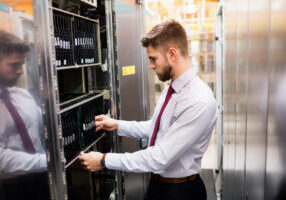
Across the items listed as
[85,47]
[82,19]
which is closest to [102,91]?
[85,47]

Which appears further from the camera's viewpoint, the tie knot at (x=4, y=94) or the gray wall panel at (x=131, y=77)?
the gray wall panel at (x=131, y=77)

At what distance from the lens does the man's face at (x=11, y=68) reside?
1.13 m

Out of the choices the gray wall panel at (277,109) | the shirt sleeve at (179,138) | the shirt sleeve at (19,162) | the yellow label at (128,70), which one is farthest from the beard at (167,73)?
the shirt sleeve at (19,162)

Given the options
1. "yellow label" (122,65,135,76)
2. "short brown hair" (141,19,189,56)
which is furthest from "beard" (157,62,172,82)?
"yellow label" (122,65,135,76)

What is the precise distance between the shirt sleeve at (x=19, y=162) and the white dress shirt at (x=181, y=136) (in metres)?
0.50

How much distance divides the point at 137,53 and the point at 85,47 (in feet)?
2.73

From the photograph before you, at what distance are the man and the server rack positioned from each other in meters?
0.29

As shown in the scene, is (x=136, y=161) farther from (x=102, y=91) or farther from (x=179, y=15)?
(x=179, y=15)

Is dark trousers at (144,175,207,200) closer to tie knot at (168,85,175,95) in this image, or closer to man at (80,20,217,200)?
man at (80,20,217,200)

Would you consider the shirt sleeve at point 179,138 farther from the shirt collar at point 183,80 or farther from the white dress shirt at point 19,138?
the white dress shirt at point 19,138

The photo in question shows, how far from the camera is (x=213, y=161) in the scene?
4891mm

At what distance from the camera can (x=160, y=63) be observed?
1770 millimetres

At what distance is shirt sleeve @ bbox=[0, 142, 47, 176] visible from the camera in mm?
1172

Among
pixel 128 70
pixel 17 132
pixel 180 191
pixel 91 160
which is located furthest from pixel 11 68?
pixel 128 70
